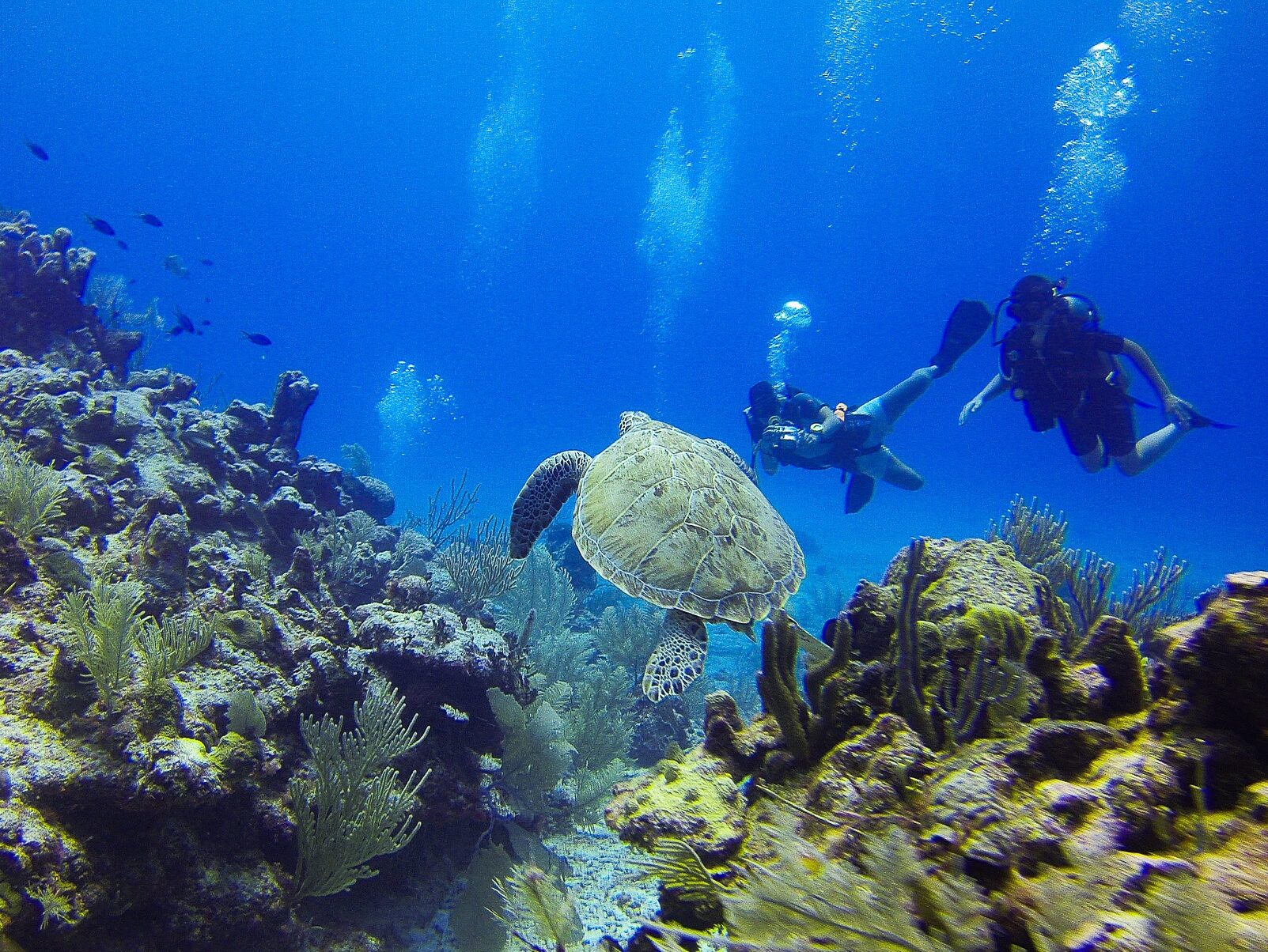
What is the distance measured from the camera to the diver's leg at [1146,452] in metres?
8.82

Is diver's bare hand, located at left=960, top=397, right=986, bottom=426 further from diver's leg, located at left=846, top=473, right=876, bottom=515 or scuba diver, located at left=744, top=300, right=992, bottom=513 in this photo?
diver's leg, located at left=846, top=473, right=876, bottom=515

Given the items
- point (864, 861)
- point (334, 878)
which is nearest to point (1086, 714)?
point (864, 861)

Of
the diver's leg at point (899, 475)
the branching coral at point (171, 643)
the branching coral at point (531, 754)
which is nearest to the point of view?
the branching coral at point (171, 643)

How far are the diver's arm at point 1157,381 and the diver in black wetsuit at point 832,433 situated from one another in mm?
3919

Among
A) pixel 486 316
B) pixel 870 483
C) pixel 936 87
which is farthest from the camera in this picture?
pixel 486 316

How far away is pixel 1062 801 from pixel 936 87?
290ft

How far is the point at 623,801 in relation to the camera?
8.16 ft

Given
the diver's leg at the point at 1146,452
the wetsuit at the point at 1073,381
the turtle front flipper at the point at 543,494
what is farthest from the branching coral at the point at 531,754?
the diver's leg at the point at 1146,452

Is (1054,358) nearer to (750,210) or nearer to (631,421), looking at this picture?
(631,421)

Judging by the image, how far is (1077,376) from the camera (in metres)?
8.56

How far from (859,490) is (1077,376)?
5125 millimetres

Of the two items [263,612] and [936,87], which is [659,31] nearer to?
[936,87]

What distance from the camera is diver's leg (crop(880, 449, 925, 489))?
1263 centimetres

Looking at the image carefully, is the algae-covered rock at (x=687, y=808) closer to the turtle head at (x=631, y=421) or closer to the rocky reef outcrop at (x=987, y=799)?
the rocky reef outcrop at (x=987, y=799)
